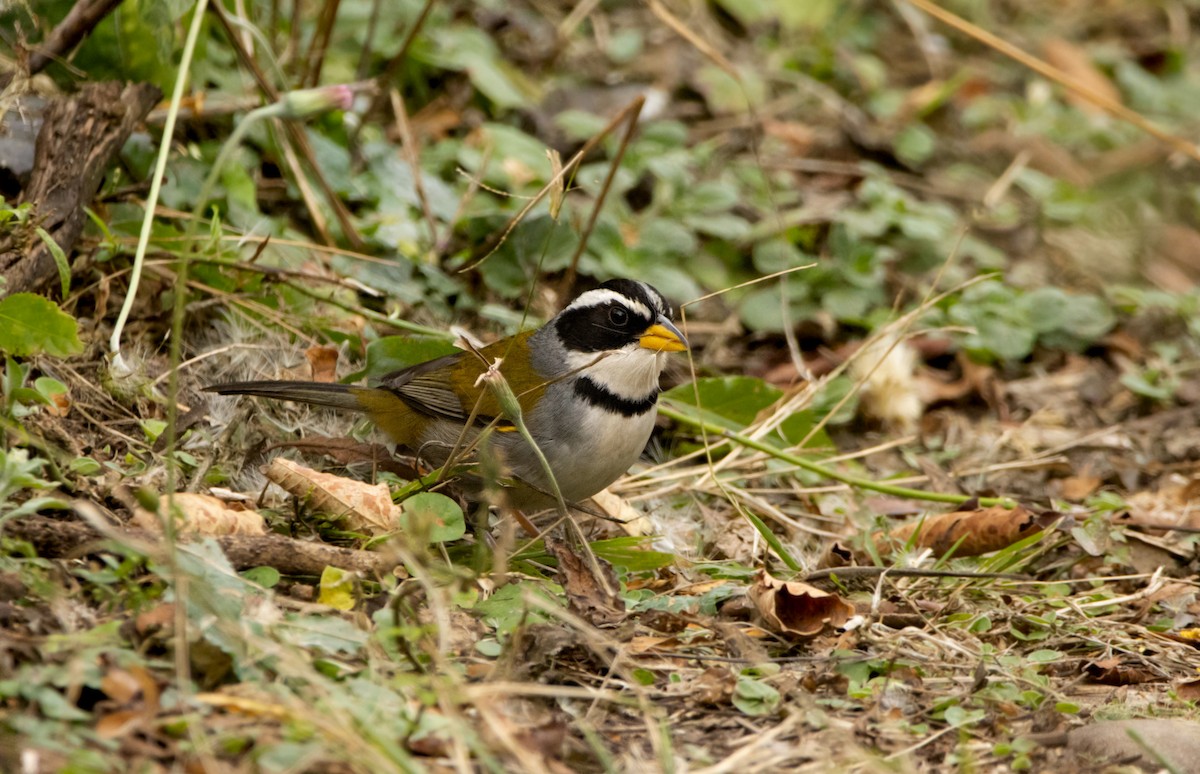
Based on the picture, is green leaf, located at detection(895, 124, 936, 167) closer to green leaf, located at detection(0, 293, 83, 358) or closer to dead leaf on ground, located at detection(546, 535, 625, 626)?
dead leaf on ground, located at detection(546, 535, 625, 626)

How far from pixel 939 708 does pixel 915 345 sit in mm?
3905

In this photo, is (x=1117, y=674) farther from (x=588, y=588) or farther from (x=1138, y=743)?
(x=588, y=588)

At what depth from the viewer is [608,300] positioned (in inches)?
213

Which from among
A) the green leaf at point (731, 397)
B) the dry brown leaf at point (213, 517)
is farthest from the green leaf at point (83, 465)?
the green leaf at point (731, 397)

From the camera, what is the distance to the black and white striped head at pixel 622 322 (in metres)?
5.33

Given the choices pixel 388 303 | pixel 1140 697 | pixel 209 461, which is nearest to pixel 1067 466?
pixel 1140 697

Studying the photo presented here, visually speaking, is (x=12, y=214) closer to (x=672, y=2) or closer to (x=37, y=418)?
(x=37, y=418)

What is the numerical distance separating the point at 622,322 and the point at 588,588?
Result: 1.36 meters

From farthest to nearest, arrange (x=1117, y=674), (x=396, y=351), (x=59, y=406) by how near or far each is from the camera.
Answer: (x=396, y=351)
(x=59, y=406)
(x=1117, y=674)

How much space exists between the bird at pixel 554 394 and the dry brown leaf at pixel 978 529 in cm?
126

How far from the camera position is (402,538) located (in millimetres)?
4336

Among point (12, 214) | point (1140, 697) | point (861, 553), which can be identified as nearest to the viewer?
point (1140, 697)

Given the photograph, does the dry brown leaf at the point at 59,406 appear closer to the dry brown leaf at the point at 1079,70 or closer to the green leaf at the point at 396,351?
the green leaf at the point at 396,351

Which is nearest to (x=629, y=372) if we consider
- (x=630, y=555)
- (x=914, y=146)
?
(x=630, y=555)
